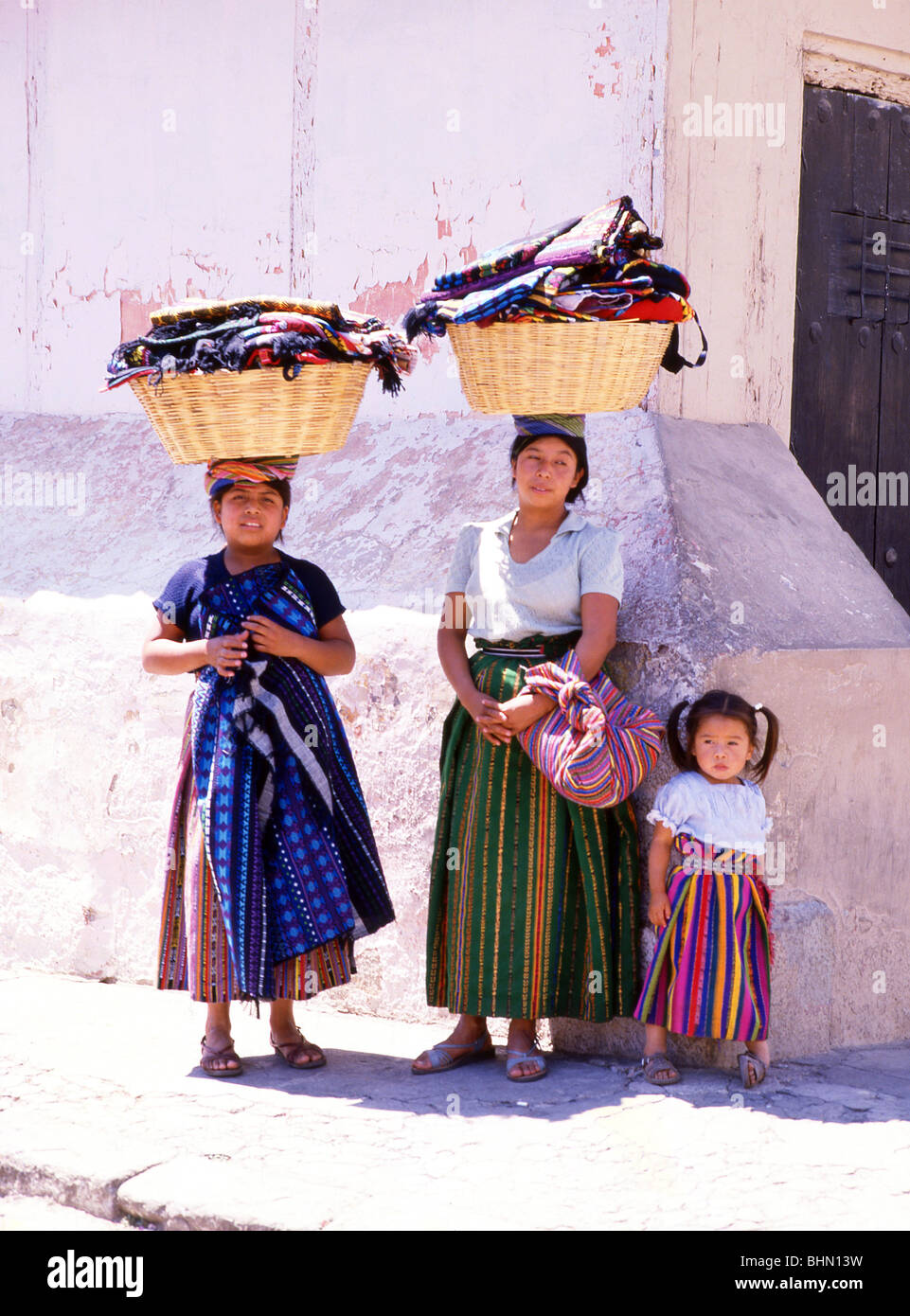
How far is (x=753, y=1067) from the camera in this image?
138 inches

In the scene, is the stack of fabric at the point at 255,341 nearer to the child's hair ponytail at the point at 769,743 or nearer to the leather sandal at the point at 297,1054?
the child's hair ponytail at the point at 769,743

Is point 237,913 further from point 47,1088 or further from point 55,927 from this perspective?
point 55,927

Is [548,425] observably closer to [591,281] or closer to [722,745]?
[591,281]

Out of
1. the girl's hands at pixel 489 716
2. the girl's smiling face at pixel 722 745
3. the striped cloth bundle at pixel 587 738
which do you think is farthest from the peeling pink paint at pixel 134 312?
the girl's smiling face at pixel 722 745

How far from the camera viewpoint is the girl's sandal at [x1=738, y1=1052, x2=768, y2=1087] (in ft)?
11.5

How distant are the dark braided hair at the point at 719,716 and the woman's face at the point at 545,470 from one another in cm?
59

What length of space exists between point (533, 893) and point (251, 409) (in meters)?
1.30

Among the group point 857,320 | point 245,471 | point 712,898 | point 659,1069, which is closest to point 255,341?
point 245,471

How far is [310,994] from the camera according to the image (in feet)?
12.2

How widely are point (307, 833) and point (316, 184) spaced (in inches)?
88.4

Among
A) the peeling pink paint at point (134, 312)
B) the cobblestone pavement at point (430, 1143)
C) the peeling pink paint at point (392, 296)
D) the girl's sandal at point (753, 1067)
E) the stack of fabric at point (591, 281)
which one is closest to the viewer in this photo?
the cobblestone pavement at point (430, 1143)

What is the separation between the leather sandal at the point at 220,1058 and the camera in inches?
145

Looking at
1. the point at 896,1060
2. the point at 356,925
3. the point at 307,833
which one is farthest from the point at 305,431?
the point at 896,1060

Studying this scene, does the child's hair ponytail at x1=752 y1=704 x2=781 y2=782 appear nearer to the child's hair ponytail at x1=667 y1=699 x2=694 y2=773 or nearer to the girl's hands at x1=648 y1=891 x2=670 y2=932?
the child's hair ponytail at x1=667 y1=699 x2=694 y2=773
